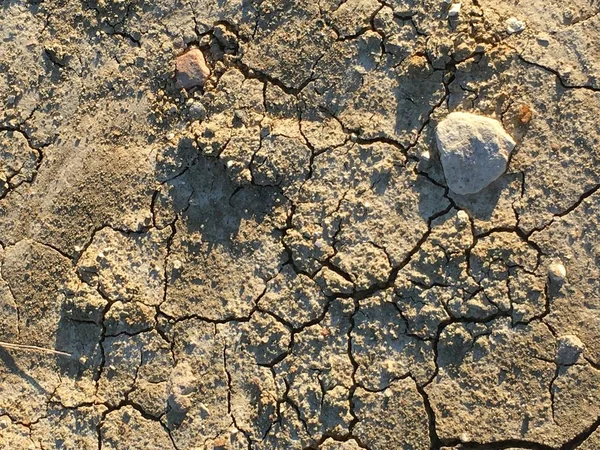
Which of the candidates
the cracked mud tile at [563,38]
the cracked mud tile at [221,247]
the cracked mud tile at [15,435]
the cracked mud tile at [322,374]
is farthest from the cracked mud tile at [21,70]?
the cracked mud tile at [563,38]

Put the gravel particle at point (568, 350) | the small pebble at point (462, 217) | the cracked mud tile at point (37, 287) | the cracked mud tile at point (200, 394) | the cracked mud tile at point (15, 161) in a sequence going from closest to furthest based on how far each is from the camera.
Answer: the gravel particle at point (568, 350), the small pebble at point (462, 217), the cracked mud tile at point (200, 394), the cracked mud tile at point (37, 287), the cracked mud tile at point (15, 161)

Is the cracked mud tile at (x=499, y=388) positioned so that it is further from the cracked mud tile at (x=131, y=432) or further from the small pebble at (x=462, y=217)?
the cracked mud tile at (x=131, y=432)

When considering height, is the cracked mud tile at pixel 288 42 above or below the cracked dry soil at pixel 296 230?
above

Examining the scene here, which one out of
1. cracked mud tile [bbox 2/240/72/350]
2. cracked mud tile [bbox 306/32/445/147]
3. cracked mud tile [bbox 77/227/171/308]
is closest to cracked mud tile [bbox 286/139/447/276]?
cracked mud tile [bbox 306/32/445/147]

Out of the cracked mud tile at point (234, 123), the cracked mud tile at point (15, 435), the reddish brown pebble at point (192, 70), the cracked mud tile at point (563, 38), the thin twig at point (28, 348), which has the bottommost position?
the cracked mud tile at point (15, 435)

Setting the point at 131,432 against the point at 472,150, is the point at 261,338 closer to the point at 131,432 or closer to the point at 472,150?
the point at 131,432

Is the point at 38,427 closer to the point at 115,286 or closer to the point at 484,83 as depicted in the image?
the point at 115,286

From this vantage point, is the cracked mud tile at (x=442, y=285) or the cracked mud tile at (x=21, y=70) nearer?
the cracked mud tile at (x=442, y=285)

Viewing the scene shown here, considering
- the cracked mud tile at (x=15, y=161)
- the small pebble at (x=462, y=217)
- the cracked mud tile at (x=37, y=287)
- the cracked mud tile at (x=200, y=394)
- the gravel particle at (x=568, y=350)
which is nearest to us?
the gravel particle at (x=568, y=350)
